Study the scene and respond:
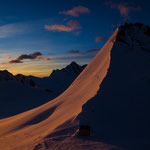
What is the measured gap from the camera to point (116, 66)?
1600 centimetres

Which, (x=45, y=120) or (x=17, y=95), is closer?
(x=45, y=120)

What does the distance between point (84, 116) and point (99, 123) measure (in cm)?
Result: 115

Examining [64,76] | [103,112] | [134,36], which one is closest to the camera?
[103,112]

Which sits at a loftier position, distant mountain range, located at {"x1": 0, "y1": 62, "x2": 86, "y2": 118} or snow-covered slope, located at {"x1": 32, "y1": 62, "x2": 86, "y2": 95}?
snow-covered slope, located at {"x1": 32, "y1": 62, "x2": 86, "y2": 95}

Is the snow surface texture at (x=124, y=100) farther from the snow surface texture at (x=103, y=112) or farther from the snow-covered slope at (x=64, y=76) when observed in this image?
the snow-covered slope at (x=64, y=76)

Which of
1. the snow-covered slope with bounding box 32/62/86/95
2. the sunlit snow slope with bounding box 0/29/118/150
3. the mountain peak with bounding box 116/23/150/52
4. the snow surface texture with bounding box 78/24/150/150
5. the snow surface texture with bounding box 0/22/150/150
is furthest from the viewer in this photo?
the snow-covered slope with bounding box 32/62/86/95

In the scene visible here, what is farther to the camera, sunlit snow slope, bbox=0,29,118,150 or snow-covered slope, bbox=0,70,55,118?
snow-covered slope, bbox=0,70,55,118

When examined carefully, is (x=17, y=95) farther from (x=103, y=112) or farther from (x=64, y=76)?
(x=64, y=76)

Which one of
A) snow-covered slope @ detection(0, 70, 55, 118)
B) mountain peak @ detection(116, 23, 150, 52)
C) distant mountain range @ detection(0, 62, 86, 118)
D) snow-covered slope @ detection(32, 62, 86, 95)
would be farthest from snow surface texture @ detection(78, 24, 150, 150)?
snow-covered slope @ detection(32, 62, 86, 95)

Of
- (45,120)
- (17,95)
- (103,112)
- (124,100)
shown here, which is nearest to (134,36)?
(124,100)

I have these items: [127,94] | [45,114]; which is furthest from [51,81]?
[127,94]

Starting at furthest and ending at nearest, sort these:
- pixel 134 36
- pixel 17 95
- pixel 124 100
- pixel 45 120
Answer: pixel 17 95
pixel 134 36
pixel 45 120
pixel 124 100

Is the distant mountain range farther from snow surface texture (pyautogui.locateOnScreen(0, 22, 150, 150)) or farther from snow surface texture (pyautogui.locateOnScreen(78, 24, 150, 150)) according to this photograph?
snow surface texture (pyautogui.locateOnScreen(78, 24, 150, 150))

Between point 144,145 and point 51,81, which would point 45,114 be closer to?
point 144,145
